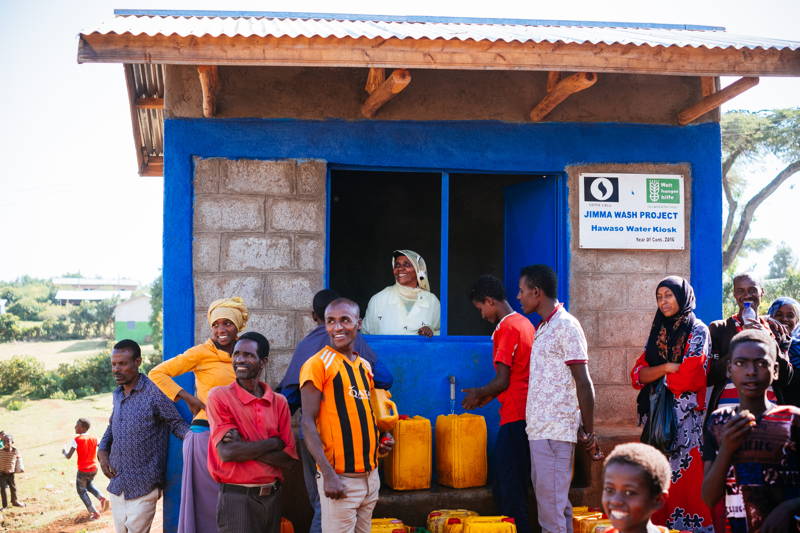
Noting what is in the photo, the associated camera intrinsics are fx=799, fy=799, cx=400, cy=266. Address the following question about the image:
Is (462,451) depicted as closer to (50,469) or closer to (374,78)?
(374,78)

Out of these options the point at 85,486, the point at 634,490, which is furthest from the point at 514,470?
the point at 85,486

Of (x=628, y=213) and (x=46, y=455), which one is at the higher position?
(x=628, y=213)

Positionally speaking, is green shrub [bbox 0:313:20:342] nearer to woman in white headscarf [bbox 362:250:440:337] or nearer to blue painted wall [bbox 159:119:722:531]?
blue painted wall [bbox 159:119:722:531]

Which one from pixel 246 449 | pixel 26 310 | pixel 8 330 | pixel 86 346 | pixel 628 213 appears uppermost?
pixel 628 213

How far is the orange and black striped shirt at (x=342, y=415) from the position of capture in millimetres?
3863

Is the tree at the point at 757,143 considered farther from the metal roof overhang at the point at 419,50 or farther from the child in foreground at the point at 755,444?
the child in foreground at the point at 755,444

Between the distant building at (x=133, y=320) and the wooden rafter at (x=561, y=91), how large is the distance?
4174 cm

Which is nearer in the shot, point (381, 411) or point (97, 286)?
point (381, 411)

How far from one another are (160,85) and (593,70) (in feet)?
12.7

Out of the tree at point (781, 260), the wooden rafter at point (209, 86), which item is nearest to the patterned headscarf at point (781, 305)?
the wooden rafter at point (209, 86)

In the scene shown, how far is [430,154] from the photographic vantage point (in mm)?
5855

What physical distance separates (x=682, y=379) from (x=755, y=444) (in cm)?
147

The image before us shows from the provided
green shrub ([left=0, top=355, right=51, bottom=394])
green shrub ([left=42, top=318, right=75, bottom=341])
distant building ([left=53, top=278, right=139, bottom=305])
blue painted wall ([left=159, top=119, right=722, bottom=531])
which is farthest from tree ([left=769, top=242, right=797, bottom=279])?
distant building ([left=53, top=278, right=139, bottom=305])

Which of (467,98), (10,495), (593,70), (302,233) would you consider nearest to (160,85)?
(302,233)
